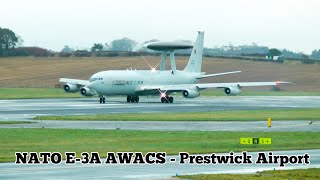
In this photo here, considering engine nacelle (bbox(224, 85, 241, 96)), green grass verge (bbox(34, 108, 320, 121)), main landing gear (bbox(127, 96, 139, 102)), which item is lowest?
main landing gear (bbox(127, 96, 139, 102))

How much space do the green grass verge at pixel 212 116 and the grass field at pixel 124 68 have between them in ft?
246

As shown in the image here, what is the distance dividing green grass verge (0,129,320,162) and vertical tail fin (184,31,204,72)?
65.9m

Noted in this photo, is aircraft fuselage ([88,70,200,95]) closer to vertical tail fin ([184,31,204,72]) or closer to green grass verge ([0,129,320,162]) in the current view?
vertical tail fin ([184,31,204,72])

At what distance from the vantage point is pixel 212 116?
77.4 meters

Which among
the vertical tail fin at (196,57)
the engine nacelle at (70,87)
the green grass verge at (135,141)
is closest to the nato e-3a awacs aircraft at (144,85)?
the engine nacelle at (70,87)

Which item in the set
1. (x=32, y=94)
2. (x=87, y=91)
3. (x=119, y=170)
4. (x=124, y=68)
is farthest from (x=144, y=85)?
(x=119, y=170)

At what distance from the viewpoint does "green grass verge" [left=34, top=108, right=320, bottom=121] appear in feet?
242

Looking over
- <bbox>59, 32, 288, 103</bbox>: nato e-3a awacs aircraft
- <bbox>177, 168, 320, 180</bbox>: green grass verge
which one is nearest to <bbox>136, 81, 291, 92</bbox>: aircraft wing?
<bbox>59, 32, 288, 103</bbox>: nato e-3a awacs aircraft

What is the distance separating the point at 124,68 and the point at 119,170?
140 meters

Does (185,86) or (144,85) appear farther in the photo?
(144,85)

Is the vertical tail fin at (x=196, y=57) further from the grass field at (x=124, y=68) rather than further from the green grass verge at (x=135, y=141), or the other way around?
the green grass verge at (x=135, y=141)

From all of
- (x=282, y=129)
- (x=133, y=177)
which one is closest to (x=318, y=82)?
(x=282, y=129)

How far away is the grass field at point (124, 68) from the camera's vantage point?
541 ft

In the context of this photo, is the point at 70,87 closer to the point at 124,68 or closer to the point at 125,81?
the point at 125,81
